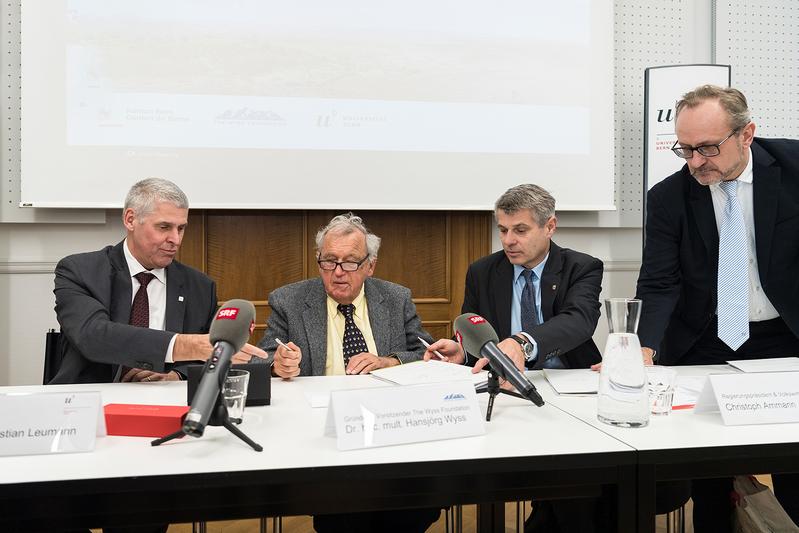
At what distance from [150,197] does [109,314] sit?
0.41 meters

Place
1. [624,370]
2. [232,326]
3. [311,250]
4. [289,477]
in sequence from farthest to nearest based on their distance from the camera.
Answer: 1. [311,250]
2. [624,370]
3. [232,326]
4. [289,477]

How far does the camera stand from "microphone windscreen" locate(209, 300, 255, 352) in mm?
1199

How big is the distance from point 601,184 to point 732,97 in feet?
5.70

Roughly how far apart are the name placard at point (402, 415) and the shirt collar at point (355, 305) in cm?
104

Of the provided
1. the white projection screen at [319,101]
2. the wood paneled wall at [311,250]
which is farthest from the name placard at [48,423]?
the wood paneled wall at [311,250]

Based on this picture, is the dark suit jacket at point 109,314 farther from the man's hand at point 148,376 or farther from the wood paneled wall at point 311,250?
the wood paneled wall at point 311,250

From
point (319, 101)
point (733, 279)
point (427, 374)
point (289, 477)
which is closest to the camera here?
point (289, 477)

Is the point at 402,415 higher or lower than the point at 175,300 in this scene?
lower

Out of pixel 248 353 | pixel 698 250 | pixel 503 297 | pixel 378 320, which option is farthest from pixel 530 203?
pixel 248 353

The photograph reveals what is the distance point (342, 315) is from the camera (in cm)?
232

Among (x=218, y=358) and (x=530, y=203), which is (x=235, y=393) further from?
(x=530, y=203)

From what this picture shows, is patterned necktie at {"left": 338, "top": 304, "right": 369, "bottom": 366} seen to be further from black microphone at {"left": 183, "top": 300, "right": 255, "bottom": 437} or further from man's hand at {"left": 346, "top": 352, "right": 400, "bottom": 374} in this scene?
black microphone at {"left": 183, "top": 300, "right": 255, "bottom": 437}

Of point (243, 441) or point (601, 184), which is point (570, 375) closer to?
point (243, 441)

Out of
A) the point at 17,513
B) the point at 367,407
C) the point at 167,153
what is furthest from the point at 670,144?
the point at 17,513
